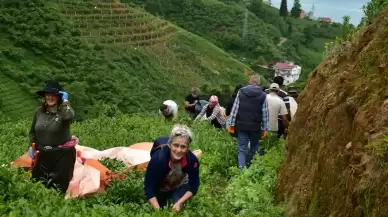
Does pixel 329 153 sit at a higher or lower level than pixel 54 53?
higher

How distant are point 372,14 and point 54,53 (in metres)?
50.8

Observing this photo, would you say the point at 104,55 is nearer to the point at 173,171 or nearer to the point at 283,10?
the point at 173,171

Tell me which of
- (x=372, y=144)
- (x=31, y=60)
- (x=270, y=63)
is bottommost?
(x=270, y=63)

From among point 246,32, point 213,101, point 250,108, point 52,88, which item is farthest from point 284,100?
point 246,32

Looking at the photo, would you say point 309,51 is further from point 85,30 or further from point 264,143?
point 264,143

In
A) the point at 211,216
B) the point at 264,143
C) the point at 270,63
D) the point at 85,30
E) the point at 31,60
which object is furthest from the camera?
the point at 270,63

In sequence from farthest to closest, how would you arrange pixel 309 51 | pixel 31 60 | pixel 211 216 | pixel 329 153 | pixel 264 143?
1. pixel 309 51
2. pixel 31 60
3. pixel 264 143
4. pixel 211 216
5. pixel 329 153

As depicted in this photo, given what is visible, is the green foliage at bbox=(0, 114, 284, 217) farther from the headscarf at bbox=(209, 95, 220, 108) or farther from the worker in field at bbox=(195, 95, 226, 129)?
the headscarf at bbox=(209, 95, 220, 108)

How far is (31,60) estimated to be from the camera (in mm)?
51188

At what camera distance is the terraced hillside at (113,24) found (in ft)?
216

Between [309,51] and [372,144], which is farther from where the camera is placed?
[309,51]

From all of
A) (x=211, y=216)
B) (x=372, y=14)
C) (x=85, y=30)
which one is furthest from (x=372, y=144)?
(x=85, y=30)

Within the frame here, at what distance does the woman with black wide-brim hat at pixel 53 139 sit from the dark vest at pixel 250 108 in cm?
311

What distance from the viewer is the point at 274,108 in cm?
908
